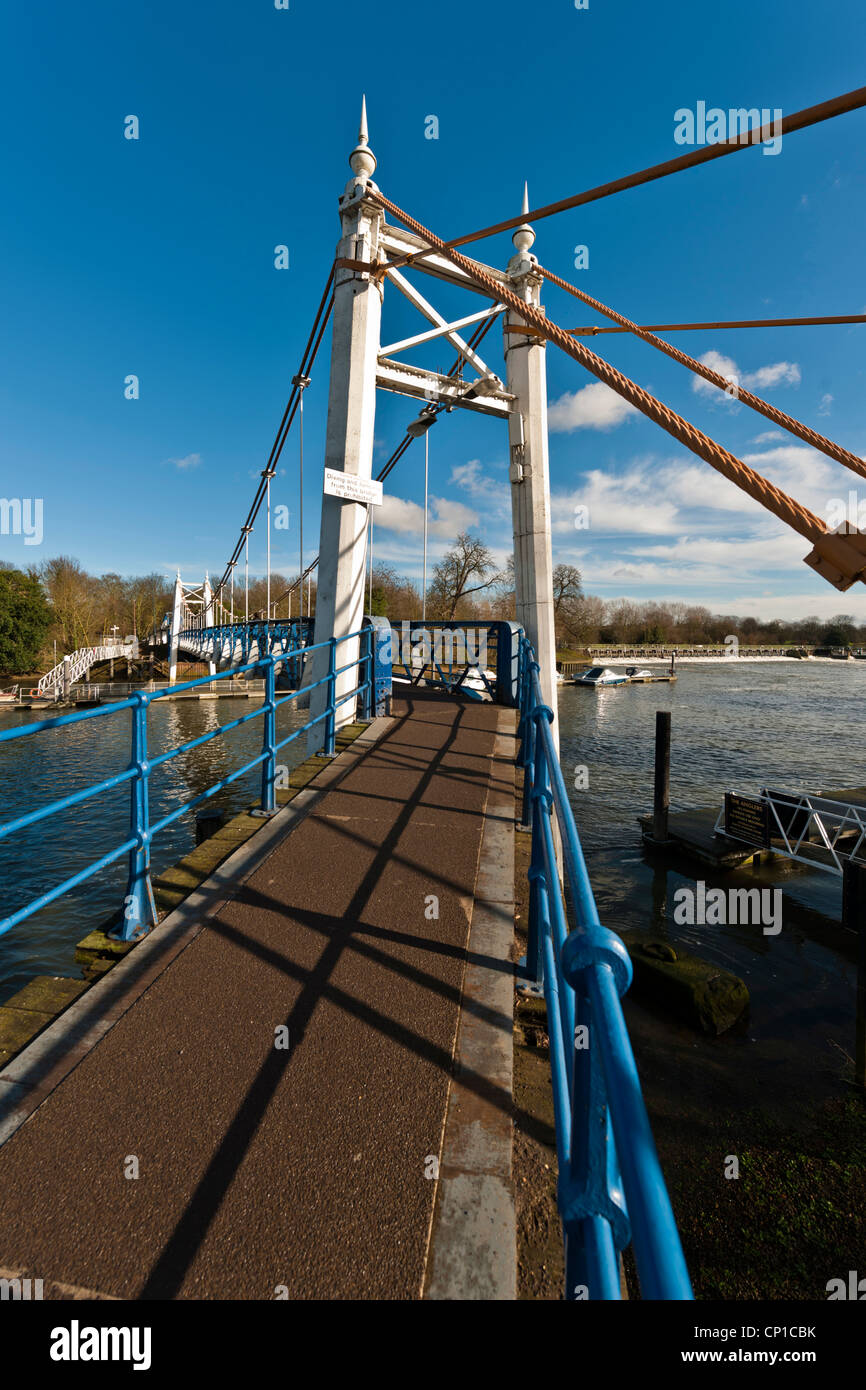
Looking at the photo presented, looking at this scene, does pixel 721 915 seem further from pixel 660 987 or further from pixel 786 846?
pixel 660 987

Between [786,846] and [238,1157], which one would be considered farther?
[786,846]

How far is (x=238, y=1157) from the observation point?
1807 millimetres

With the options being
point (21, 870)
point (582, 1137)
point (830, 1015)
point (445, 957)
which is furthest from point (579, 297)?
point (21, 870)

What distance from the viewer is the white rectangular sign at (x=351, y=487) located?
7.34 m

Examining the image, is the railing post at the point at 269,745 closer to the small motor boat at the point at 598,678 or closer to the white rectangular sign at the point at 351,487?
the white rectangular sign at the point at 351,487

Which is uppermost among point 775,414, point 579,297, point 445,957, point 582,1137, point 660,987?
point 579,297

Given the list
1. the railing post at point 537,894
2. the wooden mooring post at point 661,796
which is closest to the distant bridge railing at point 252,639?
the railing post at point 537,894

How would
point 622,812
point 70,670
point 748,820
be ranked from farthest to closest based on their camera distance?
point 70,670, point 622,812, point 748,820

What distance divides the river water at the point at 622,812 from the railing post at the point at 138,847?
6471mm

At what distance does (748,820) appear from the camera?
13742mm

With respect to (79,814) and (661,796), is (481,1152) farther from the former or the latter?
(79,814)

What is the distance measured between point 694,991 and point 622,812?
10.9 meters

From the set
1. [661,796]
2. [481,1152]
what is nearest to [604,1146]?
[481,1152]
